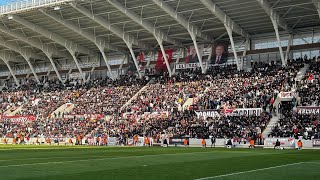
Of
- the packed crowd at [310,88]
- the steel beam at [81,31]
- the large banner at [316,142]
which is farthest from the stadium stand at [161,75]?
the large banner at [316,142]

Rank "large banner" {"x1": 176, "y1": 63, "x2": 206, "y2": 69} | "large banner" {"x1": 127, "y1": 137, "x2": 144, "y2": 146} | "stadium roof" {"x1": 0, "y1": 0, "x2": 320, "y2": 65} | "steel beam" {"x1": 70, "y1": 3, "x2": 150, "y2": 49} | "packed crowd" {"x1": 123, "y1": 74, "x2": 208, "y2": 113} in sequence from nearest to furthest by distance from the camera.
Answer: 1. "large banner" {"x1": 127, "y1": 137, "x2": 144, "y2": 146}
2. "stadium roof" {"x1": 0, "y1": 0, "x2": 320, "y2": 65}
3. "steel beam" {"x1": 70, "y1": 3, "x2": 150, "y2": 49}
4. "packed crowd" {"x1": 123, "y1": 74, "x2": 208, "y2": 113}
5. "large banner" {"x1": 176, "y1": 63, "x2": 206, "y2": 69}

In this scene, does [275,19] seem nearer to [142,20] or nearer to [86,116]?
[142,20]

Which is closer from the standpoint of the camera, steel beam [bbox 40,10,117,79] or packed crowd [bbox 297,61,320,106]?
packed crowd [bbox 297,61,320,106]

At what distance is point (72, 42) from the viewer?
67188mm

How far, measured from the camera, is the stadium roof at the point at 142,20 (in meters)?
49.4

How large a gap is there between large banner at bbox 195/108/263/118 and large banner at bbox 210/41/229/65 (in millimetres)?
15137

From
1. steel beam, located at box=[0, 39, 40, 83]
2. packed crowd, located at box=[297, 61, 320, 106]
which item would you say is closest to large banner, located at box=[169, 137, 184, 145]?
packed crowd, located at box=[297, 61, 320, 106]

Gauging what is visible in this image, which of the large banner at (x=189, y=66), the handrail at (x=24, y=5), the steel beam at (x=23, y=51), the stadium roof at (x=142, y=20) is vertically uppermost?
the handrail at (x=24, y=5)

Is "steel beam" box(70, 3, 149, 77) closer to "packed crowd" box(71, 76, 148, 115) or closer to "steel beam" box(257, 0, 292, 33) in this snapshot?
"packed crowd" box(71, 76, 148, 115)

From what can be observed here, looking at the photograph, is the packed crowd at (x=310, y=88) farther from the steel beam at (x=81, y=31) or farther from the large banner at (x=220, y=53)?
the steel beam at (x=81, y=31)

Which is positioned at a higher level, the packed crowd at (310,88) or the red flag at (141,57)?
the red flag at (141,57)

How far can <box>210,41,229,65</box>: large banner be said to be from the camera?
6222cm

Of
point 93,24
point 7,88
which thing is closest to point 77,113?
point 93,24

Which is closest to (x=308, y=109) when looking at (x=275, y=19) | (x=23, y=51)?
(x=275, y=19)
